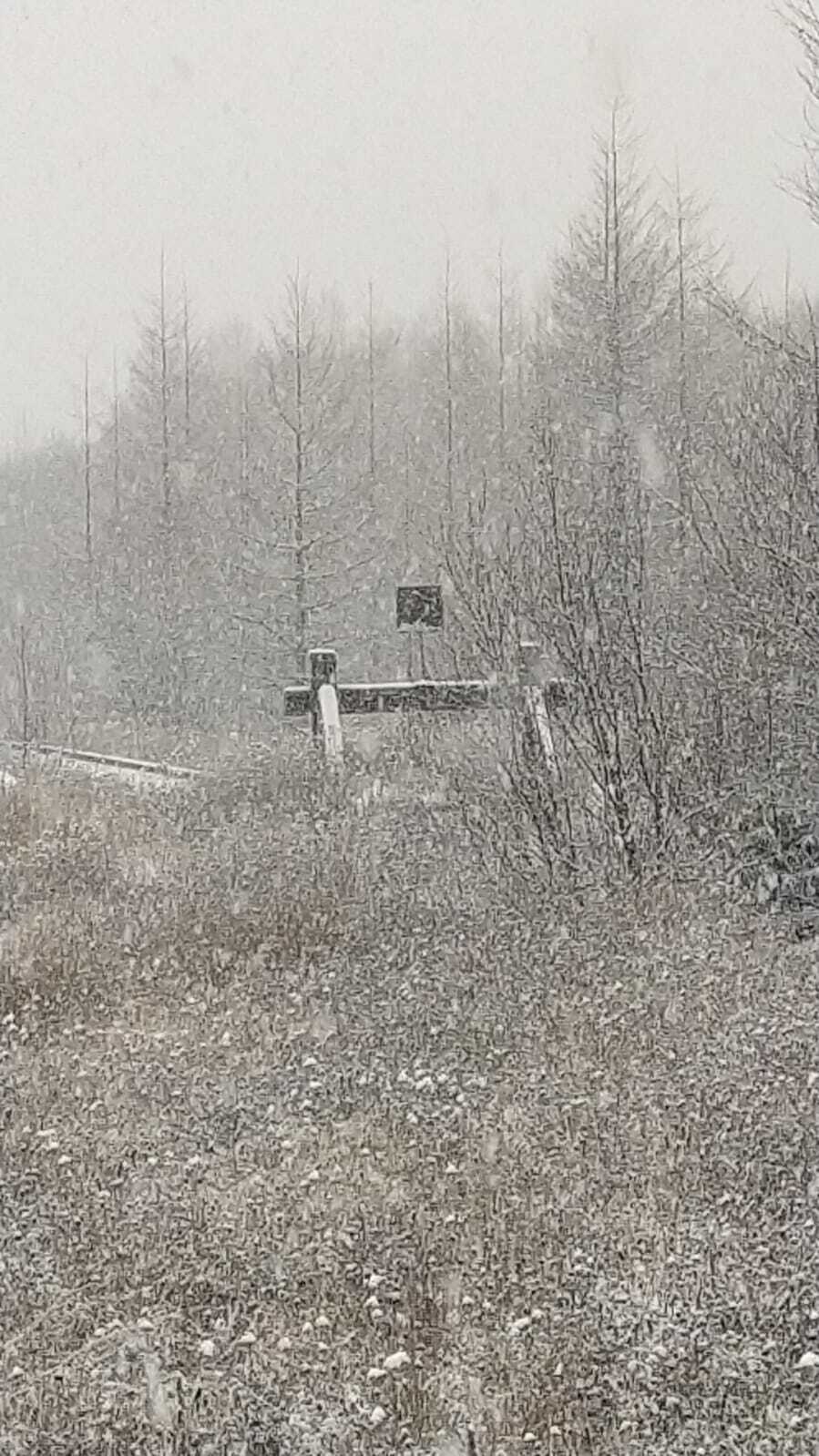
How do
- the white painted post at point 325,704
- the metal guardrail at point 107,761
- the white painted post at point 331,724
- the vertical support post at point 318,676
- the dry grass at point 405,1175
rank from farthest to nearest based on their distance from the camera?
the metal guardrail at point 107,761 → the vertical support post at point 318,676 → the white painted post at point 325,704 → the white painted post at point 331,724 → the dry grass at point 405,1175

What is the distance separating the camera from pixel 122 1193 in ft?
18.1

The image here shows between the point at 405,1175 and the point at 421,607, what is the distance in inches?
342

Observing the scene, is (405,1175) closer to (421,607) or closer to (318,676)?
(421,607)

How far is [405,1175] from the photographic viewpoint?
5570 mm

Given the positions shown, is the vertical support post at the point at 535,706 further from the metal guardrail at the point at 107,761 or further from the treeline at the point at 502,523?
the metal guardrail at the point at 107,761

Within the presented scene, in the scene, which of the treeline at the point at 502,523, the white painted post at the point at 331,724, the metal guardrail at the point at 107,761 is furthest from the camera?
the metal guardrail at the point at 107,761

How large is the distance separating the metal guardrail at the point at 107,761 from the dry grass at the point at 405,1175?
5987 mm

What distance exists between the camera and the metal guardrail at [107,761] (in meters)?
15.4

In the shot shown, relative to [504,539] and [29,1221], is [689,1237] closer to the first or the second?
[29,1221]

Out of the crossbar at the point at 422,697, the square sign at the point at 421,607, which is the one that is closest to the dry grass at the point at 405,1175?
the crossbar at the point at 422,697

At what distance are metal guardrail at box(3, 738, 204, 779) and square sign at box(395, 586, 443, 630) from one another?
241 cm

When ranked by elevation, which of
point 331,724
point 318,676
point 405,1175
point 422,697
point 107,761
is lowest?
point 405,1175

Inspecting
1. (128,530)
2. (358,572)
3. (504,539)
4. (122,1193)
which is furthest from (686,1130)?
(128,530)

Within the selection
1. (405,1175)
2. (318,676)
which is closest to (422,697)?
(318,676)
